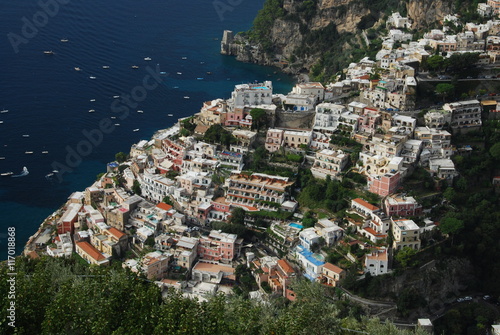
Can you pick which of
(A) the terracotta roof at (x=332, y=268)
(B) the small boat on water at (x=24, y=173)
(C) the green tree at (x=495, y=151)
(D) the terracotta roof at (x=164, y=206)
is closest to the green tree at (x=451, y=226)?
(A) the terracotta roof at (x=332, y=268)

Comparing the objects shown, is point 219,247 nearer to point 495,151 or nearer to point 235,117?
point 235,117

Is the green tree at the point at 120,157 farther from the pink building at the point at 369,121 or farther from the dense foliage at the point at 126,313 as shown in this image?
the dense foliage at the point at 126,313

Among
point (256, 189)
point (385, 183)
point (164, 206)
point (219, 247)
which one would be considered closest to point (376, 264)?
point (385, 183)

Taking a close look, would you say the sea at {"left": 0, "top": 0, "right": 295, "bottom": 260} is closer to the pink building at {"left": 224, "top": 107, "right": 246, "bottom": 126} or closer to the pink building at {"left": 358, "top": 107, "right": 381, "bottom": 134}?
the pink building at {"left": 224, "top": 107, "right": 246, "bottom": 126}

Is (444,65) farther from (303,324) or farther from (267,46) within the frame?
(267,46)


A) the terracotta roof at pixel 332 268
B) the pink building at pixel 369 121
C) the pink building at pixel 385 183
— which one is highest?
the pink building at pixel 369 121

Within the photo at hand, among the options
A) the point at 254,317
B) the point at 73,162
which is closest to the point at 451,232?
the point at 254,317
